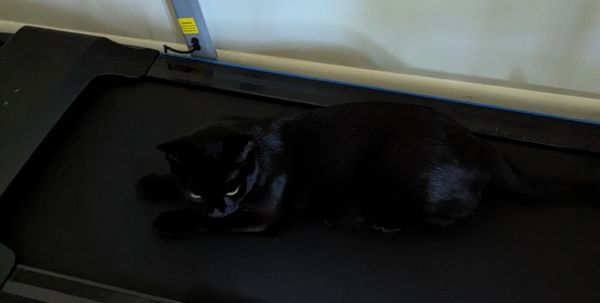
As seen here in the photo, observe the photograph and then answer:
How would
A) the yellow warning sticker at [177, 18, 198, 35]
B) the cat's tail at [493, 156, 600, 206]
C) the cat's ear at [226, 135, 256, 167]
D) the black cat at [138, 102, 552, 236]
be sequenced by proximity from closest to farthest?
the cat's ear at [226, 135, 256, 167], the black cat at [138, 102, 552, 236], the cat's tail at [493, 156, 600, 206], the yellow warning sticker at [177, 18, 198, 35]

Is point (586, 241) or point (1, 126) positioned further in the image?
point (1, 126)

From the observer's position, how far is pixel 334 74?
1768 mm

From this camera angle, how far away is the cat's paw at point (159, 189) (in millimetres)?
1403

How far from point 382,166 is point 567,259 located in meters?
0.51

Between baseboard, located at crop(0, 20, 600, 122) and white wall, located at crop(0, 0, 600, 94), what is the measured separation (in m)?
0.03

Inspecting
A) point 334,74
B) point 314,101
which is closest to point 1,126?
point 314,101

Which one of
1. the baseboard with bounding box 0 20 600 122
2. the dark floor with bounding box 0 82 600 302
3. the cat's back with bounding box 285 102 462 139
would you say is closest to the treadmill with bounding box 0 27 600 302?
the dark floor with bounding box 0 82 600 302

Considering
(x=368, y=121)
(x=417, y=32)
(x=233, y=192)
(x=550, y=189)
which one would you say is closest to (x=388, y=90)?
(x=417, y=32)

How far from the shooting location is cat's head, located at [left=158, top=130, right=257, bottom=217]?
3.48 ft

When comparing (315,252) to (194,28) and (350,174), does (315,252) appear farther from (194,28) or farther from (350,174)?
(194,28)

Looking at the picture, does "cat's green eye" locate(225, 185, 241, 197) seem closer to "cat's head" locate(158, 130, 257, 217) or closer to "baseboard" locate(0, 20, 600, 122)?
"cat's head" locate(158, 130, 257, 217)

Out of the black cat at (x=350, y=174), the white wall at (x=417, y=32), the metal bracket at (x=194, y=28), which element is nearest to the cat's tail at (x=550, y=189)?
the black cat at (x=350, y=174)

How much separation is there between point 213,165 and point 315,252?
1.25 feet

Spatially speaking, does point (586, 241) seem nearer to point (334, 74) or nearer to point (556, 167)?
point (556, 167)
